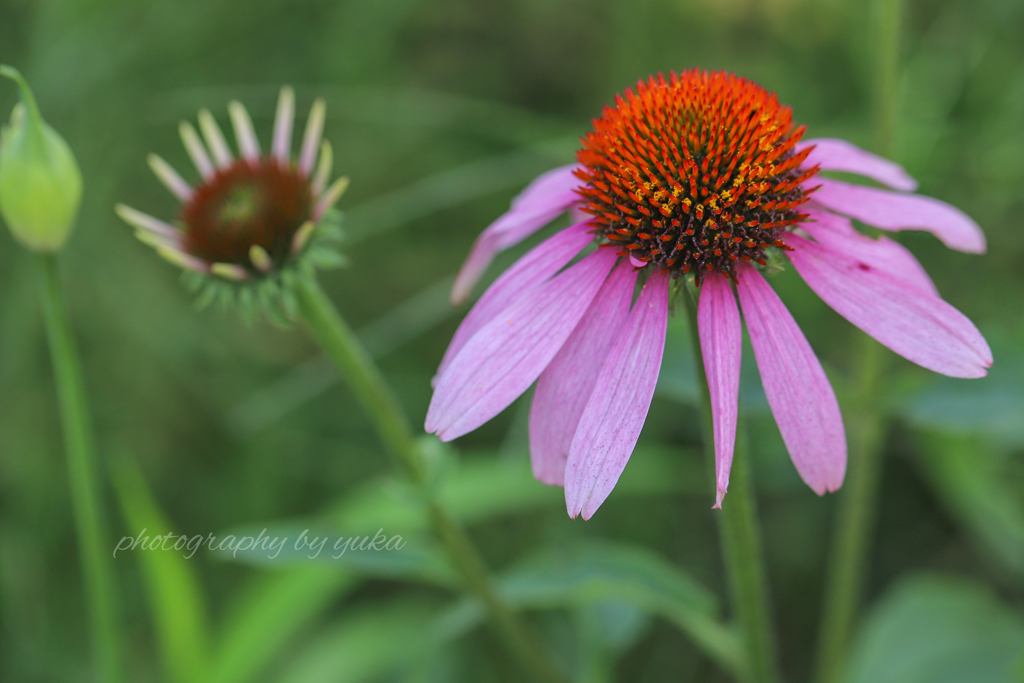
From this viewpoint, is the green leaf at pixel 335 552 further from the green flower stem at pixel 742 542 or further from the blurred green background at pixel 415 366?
the green flower stem at pixel 742 542

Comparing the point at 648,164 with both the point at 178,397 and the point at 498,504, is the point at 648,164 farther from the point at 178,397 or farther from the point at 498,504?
the point at 178,397

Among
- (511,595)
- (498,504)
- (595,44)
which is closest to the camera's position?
(511,595)

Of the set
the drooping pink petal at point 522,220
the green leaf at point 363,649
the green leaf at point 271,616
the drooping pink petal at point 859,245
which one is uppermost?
the drooping pink petal at point 522,220

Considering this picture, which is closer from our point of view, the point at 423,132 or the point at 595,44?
the point at 423,132

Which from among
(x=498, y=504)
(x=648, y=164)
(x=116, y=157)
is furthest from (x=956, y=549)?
(x=116, y=157)

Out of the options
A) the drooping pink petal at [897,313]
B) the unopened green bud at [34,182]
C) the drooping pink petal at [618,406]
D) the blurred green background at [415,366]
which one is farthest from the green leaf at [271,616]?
the drooping pink petal at [897,313]

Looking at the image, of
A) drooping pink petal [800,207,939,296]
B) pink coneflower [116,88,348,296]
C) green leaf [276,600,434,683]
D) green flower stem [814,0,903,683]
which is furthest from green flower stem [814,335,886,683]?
pink coneflower [116,88,348,296]
